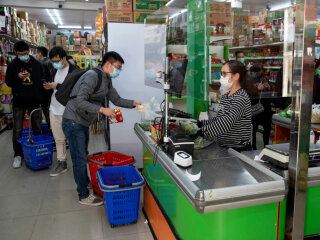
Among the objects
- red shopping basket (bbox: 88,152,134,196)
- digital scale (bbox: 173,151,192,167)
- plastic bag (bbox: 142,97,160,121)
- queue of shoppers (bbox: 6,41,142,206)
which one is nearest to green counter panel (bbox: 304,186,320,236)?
digital scale (bbox: 173,151,192,167)

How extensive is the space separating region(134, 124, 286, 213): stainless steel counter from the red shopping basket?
1.43 metres

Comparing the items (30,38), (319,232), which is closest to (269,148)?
(319,232)

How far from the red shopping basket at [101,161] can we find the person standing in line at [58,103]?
932 mm

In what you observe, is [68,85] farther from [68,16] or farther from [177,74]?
[68,16]

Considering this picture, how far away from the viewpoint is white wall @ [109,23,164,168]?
14.3 feet

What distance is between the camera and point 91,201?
3492mm

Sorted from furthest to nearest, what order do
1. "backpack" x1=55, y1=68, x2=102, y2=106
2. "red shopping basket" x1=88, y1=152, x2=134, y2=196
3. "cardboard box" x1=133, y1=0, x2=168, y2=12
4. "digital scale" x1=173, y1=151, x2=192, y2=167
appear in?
"cardboard box" x1=133, y1=0, x2=168, y2=12
"red shopping basket" x1=88, y1=152, x2=134, y2=196
"backpack" x1=55, y1=68, x2=102, y2=106
"digital scale" x1=173, y1=151, x2=192, y2=167

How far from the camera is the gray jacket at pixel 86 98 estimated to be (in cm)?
290

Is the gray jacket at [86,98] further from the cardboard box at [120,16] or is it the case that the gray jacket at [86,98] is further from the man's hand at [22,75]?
the man's hand at [22,75]

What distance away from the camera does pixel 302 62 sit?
155 centimetres

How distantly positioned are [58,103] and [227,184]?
10.4ft

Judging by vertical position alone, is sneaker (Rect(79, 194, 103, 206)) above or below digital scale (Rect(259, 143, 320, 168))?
below

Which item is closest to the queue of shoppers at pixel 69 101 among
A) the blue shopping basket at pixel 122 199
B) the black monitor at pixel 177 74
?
the blue shopping basket at pixel 122 199

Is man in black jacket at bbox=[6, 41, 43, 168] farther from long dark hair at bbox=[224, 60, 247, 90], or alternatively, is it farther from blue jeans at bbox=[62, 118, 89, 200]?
long dark hair at bbox=[224, 60, 247, 90]
